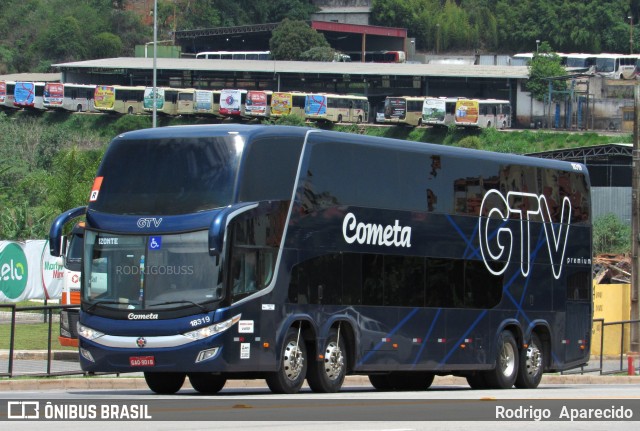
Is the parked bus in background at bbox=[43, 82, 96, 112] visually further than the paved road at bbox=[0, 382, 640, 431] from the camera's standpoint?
Yes

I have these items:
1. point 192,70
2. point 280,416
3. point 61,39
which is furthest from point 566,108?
point 280,416

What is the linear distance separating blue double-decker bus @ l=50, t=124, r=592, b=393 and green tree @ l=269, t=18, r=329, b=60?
13130cm

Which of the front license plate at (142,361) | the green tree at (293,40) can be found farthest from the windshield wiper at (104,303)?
the green tree at (293,40)

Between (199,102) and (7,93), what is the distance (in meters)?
21.6

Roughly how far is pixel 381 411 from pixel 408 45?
156 m

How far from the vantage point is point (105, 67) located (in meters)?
140

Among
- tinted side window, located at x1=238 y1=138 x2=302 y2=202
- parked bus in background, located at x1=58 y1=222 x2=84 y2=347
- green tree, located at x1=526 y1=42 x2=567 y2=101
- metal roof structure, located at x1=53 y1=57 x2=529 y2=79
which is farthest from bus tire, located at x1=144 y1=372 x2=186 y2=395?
metal roof structure, located at x1=53 y1=57 x2=529 y2=79

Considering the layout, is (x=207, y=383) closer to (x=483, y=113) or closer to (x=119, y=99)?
(x=483, y=113)

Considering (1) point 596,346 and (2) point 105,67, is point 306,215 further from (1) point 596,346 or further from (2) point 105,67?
(2) point 105,67

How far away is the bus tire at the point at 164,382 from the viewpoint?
21062mm

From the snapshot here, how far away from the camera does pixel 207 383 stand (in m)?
21.6

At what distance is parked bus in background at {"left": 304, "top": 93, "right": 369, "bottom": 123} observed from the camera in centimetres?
12344

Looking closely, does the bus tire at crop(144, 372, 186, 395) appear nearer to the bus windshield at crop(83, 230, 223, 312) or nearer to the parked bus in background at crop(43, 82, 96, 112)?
the bus windshield at crop(83, 230, 223, 312)

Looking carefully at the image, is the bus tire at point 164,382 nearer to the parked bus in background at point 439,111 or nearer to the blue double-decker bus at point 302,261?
the blue double-decker bus at point 302,261
